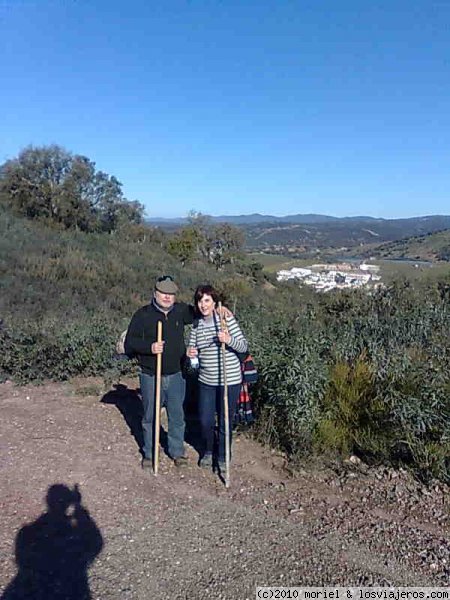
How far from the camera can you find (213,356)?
436 centimetres

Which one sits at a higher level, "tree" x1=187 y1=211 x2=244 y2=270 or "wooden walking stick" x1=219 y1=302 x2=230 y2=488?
"tree" x1=187 y1=211 x2=244 y2=270

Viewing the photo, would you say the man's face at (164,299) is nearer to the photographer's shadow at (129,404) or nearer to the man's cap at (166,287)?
the man's cap at (166,287)

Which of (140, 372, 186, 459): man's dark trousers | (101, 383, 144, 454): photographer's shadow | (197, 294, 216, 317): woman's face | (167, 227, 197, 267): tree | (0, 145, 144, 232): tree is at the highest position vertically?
(0, 145, 144, 232): tree

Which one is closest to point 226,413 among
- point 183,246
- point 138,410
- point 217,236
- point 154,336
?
point 154,336

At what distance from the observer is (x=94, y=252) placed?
24.9 m

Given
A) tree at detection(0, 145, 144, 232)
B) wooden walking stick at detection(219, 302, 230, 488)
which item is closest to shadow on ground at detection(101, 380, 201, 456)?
wooden walking stick at detection(219, 302, 230, 488)

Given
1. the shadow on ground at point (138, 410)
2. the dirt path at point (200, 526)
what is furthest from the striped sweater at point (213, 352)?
the shadow on ground at point (138, 410)

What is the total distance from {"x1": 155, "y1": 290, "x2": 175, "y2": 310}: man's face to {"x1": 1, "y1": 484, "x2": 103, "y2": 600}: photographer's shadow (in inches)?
64.1

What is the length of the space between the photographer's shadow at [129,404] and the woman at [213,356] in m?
1.05

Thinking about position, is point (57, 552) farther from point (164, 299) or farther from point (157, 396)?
point (164, 299)

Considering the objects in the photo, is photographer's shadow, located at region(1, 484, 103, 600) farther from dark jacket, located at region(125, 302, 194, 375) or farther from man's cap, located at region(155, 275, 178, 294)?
man's cap, located at region(155, 275, 178, 294)

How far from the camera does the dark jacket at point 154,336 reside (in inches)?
173

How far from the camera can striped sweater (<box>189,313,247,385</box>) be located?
4312mm

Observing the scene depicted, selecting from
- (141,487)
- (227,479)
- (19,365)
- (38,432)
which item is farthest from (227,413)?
(19,365)
